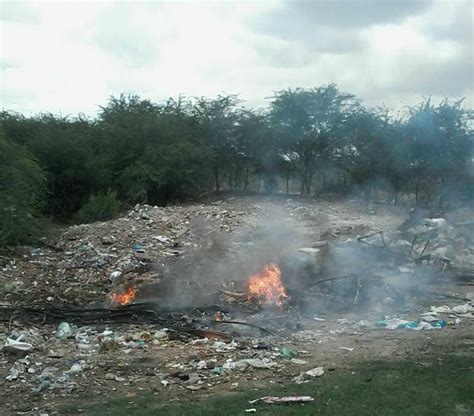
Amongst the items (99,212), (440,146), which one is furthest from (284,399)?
(440,146)

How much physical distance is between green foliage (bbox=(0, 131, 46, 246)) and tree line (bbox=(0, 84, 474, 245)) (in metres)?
1.28

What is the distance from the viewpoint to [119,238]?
40.3ft

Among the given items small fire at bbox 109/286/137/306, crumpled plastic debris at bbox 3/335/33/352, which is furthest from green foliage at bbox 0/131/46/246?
crumpled plastic debris at bbox 3/335/33/352

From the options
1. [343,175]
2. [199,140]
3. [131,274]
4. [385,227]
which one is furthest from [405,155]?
[131,274]

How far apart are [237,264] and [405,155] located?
11.2 m

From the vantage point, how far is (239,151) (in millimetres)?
23578

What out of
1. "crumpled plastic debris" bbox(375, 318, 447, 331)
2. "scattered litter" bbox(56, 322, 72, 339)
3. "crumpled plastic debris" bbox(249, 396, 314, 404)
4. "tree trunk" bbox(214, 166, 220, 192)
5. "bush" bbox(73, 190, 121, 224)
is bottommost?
"scattered litter" bbox(56, 322, 72, 339)

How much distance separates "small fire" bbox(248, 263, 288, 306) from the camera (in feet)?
25.9

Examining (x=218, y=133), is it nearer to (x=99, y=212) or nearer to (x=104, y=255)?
(x=99, y=212)

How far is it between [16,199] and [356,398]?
936cm

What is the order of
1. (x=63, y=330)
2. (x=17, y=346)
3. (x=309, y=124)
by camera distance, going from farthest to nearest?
1. (x=309, y=124)
2. (x=63, y=330)
3. (x=17, y=346)

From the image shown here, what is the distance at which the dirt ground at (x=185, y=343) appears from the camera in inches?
208

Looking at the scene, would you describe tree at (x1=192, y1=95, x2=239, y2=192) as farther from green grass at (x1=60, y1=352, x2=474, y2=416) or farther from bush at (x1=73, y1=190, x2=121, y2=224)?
green grass at (x1=60, y1=352, x2=474, y2=416)

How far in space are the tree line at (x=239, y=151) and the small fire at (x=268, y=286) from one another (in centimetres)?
794
